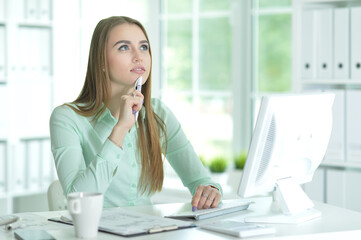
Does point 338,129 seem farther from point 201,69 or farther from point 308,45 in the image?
Result: point 201,69

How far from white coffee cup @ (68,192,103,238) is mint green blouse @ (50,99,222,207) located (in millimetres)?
413

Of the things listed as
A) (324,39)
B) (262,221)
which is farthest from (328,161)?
(262,221)

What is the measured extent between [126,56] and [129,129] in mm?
280

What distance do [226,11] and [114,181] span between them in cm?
217

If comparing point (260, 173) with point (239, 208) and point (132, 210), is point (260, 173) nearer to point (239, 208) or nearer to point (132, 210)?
point (239, 208)

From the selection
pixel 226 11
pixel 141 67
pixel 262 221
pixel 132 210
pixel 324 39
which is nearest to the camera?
pixel 262 221

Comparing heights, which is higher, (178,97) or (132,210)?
(178,97)

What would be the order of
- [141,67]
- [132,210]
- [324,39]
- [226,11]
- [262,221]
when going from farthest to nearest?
1. [226,11]
2. [324,39]
3. [141,67]
4. [132,210]
5. [262,221]

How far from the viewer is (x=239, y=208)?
74.0 inches

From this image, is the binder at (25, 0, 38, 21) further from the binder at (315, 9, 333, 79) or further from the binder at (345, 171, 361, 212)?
the binder at (345, 171, 361, 212)

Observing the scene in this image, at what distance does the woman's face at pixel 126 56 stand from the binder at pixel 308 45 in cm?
130

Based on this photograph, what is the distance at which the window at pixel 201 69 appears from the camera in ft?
13.4

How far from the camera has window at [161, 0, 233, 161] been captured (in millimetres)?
4074

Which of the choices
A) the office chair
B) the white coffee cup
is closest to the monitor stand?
the white coffee cup
